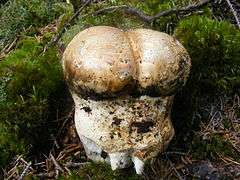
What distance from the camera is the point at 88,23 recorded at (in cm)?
332

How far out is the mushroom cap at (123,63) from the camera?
244 centimetres

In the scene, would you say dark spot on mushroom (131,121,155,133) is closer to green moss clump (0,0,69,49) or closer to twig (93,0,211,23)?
twig (93,0,211,23)

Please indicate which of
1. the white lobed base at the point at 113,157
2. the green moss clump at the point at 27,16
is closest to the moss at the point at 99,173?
the white lobed base at the point at 113,157

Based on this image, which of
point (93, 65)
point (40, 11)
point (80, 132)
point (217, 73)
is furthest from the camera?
point (40, 11)

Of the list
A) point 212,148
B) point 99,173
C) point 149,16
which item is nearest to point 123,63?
point 99,173

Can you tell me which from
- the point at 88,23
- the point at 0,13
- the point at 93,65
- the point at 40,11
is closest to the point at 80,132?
the point at 93,65

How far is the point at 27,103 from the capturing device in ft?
9.46

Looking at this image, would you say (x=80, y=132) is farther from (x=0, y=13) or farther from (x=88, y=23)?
(x=0, y=13)

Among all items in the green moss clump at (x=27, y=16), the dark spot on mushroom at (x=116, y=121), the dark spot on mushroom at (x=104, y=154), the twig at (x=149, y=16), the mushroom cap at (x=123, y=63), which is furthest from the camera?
the green moss clump at (x=27, y=16)

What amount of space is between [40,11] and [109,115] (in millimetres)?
1772

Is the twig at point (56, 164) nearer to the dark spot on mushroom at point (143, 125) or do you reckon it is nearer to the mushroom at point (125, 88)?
the mushroom at point (125, 88)

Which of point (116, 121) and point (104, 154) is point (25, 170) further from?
point (116, 121)

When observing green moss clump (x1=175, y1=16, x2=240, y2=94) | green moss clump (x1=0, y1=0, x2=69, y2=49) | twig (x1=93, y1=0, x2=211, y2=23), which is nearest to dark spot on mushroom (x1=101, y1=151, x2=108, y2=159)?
green moss clump (x1=175, y1=16, x2=240, y2=94)

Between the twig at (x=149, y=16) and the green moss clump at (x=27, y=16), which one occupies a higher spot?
the twig at (x=149, y=16)
